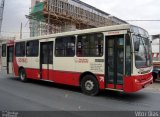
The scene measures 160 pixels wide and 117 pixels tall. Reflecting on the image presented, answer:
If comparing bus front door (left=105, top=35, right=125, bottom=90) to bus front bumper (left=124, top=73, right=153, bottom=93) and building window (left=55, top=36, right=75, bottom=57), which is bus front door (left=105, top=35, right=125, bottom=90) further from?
building window (left=55, top=36, right=75, bottom=57)

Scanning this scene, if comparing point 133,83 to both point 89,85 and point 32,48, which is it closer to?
point 89,85

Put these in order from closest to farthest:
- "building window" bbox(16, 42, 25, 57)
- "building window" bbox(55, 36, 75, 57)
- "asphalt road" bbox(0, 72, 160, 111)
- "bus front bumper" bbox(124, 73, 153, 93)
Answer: "asphalt road" bbox(0, 72, 160, 111) → "bus front bumper" bbox(124, 73, 153, 93) → "building window" bbox(55, 36, 75, 57) → "building window" bbox(16, 42, 25, 57)

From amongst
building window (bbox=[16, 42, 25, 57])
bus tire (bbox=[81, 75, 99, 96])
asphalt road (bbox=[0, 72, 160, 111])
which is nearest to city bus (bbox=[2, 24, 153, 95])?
bus tire (bbox=[81, 75, 99, 96])

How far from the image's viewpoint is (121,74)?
8500mm

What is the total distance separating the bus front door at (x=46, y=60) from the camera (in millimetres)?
11648

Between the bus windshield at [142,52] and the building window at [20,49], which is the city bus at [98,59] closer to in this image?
the bus windshield at [142,52]

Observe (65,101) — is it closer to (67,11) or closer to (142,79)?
(142,79)

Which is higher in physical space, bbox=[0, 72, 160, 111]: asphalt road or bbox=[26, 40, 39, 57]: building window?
bbox=[26, 40, 39, 57]: building window

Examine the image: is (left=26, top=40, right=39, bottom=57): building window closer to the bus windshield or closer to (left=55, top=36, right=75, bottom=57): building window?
(left=55, top=36, right=75, bottom=57): building window

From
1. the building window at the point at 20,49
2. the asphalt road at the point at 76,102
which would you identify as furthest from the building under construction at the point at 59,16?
the asphalt road at the point at 76,102

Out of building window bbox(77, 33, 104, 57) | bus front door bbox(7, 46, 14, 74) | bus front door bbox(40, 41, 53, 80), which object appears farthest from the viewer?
bus front door bbox(7, 46, 14, 74)

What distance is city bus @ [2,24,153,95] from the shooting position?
827 cm

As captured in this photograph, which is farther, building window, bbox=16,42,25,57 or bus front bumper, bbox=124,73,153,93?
building window, bbox=16,42,25,57

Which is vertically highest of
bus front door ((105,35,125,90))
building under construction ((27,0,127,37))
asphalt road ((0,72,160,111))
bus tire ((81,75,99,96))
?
building under construction ((27,0,127,37))
